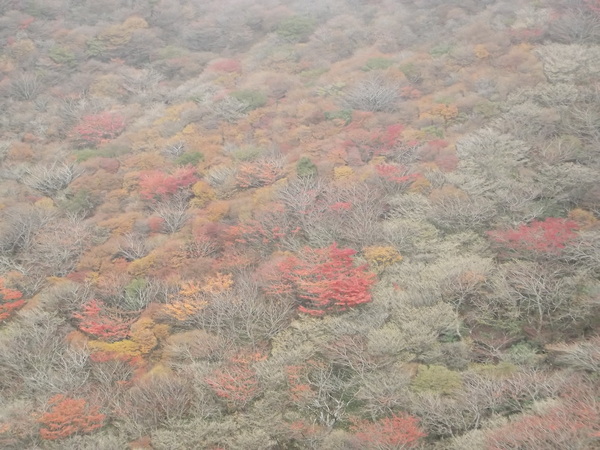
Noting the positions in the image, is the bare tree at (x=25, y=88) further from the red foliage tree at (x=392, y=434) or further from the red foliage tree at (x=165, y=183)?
the red foliage tree at (x=392, y=434)

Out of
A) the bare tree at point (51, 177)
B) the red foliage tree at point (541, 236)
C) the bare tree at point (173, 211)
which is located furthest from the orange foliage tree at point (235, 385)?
the bare tree at point (51, 177)

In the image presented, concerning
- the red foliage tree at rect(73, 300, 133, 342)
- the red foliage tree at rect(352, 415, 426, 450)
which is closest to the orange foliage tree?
the red foliage tree at rect(352, 415, 426, 450)

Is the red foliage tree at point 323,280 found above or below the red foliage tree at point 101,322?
above

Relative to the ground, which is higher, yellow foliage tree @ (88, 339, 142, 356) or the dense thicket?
the dense thicket

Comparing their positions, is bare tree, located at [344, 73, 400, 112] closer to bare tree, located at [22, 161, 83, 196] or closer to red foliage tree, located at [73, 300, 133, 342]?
bare tree, located at [22, 161, 83, 196]

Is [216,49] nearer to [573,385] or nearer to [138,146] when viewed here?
[138,146]
